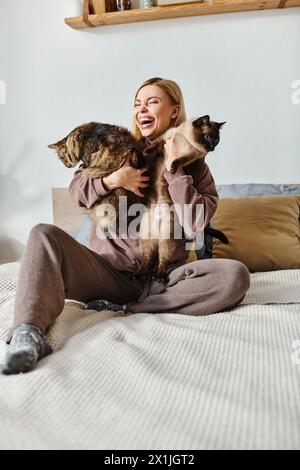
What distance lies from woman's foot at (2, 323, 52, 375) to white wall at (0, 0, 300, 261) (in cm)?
136

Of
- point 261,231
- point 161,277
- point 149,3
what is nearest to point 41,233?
point 161,277

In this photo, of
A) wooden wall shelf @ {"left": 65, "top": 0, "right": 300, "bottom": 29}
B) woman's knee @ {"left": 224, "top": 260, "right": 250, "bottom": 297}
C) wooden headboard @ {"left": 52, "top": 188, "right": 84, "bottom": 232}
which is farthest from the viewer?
wooden headboard @ {"left": 52, "top": 188, "right": 84, "bottom": 232}

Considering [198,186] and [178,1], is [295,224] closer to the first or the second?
[198,186]

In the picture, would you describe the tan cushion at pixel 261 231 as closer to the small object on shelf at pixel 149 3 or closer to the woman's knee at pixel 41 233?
the woman's knee at pixel 41 233

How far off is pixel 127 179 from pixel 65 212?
38.3 inches

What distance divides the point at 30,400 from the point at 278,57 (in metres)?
1.76

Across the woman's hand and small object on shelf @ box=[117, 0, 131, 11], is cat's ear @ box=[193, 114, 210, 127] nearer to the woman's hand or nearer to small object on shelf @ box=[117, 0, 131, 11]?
the woman's hand

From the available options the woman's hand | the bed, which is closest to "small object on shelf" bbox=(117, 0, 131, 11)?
the woman's hand

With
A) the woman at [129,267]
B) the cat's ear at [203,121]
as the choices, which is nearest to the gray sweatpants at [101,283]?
the woman at [129,267]

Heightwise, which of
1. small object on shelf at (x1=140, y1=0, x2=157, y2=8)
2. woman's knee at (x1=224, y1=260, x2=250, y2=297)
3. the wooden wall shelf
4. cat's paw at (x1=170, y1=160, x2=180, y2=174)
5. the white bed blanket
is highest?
small object on shelf at (x1=140, y1=0, x2=157, y2=8)

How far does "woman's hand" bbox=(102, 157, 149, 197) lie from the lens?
3.92 feet

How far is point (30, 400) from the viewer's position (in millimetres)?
697

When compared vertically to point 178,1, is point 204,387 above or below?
below
